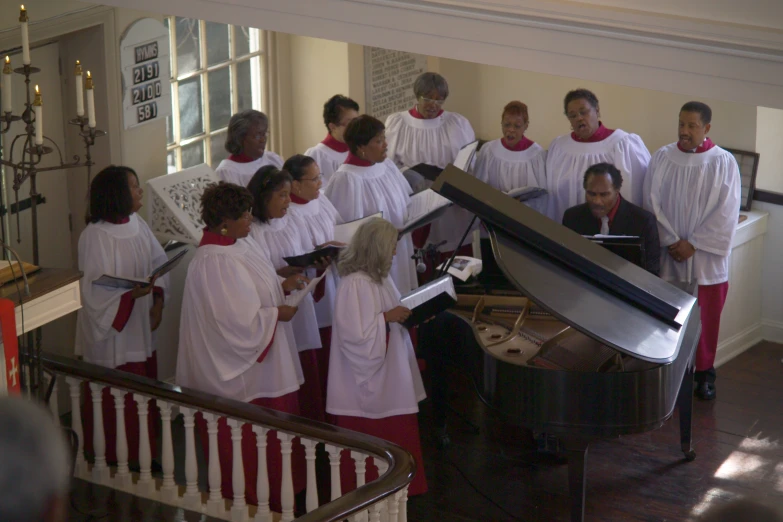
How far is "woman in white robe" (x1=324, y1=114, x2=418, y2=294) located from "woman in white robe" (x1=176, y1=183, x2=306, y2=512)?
1516mm

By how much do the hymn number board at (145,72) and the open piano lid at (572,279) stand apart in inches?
98.9

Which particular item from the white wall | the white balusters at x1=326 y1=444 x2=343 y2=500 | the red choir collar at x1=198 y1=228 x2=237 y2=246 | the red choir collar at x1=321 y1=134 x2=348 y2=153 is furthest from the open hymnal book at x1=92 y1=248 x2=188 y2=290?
the white wall

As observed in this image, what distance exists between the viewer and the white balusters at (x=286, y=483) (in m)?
5.33

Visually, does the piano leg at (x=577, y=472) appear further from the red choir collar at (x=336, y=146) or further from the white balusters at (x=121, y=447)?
the red choir collar at (x=336, y=146)

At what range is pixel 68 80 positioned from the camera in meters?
6.92

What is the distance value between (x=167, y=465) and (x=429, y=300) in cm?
153

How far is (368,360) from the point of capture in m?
5.84

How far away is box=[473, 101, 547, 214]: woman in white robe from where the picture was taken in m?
7.60

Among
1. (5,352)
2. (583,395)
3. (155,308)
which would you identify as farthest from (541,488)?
(5,352)

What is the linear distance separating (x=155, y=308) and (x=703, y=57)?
3.66 meters

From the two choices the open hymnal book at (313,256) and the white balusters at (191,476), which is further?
the open hymnal book at (313,256)

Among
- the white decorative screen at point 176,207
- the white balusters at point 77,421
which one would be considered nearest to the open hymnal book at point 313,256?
the white decorative screen at point 176,207

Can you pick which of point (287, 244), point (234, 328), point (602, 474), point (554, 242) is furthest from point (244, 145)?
point (602, 474)

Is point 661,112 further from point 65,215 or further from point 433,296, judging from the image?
point 65,215
